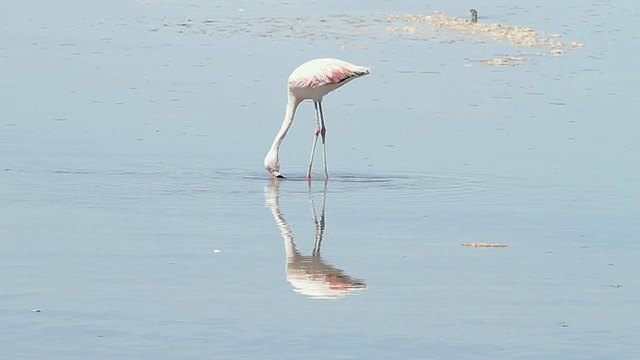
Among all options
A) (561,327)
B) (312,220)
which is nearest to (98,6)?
(312,220)

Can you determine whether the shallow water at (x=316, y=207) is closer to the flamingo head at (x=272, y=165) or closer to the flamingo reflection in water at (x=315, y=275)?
the flamingo reflection in water at (x=315, y=275)

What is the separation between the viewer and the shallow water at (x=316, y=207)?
7.07 metres

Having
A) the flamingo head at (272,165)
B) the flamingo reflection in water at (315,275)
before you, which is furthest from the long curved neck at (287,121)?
the flamingo reflection in water at (315,275)

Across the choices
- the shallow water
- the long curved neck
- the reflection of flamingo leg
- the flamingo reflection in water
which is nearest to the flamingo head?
the shallow water

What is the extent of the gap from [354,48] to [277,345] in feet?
49.1

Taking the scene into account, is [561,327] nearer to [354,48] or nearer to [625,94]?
[625,94]

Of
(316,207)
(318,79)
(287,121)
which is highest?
(318,79)

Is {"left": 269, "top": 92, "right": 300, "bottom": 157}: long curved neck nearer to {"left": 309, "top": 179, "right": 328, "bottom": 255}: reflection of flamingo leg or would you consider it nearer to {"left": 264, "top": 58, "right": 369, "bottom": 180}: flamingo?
{"left": 264, "top": 58, "right": 369, "bottom": 180}: flamingo

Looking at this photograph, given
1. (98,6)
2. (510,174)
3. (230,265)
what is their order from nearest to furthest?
(230,265), (510,174), (98,6)

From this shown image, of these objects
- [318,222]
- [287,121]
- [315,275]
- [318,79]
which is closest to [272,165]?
[287,121]

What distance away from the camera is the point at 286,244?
30.1 feet

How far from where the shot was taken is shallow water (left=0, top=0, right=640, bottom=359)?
23.2ft

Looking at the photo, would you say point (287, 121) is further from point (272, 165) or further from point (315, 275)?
point (315, 275)

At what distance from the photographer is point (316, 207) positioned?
10.7 metres
